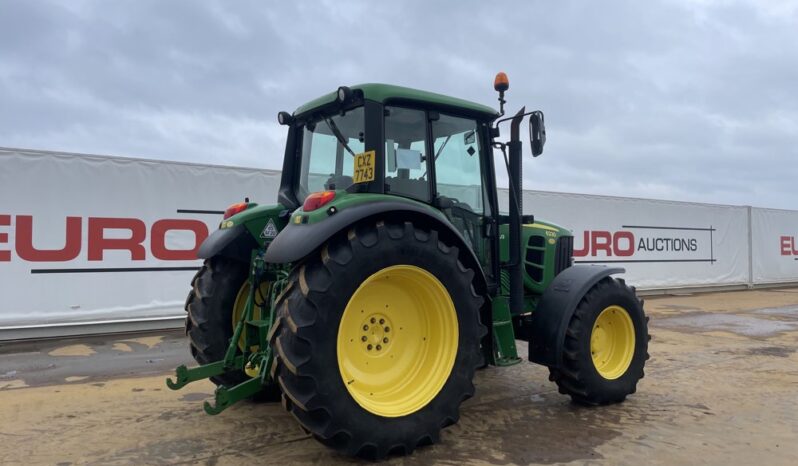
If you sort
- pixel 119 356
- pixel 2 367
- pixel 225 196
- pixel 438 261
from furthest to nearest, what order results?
pixel 225 196
pixel 119 356
pixel 2 367
pixel 438 261

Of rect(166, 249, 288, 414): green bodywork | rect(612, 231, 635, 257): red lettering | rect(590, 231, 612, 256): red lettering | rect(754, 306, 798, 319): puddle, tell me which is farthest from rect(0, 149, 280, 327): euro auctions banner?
rect(754, 306, 798, 319): puddle

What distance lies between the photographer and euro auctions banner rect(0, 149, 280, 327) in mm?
7695

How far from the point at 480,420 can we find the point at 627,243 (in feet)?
35.2

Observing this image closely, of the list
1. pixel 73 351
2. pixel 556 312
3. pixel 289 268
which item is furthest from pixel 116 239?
pixel 556 312

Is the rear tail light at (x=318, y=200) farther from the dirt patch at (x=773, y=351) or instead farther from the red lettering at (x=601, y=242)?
the red lettering at (x=601, y=242)

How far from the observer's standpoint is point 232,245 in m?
4.36

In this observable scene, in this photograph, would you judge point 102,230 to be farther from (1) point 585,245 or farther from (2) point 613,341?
(1) point 585,245

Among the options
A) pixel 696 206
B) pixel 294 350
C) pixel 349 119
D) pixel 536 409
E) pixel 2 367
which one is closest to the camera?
pixel 294 350

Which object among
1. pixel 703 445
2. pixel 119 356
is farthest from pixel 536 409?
pixel 119 356

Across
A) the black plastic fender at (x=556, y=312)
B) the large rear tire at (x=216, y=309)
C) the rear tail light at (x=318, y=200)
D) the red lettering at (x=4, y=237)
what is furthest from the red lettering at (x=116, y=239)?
the black plastic fender at (x=556, y=312)

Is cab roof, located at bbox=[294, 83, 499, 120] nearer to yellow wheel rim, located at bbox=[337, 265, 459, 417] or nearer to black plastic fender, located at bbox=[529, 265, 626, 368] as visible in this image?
yellow wheel rim, located at bbox=[337, 265, 459, 417]

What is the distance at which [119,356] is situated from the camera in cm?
Answer: 693

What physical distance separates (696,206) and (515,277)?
12.7 metres

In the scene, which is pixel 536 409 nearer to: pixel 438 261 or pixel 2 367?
pixel 438 261
